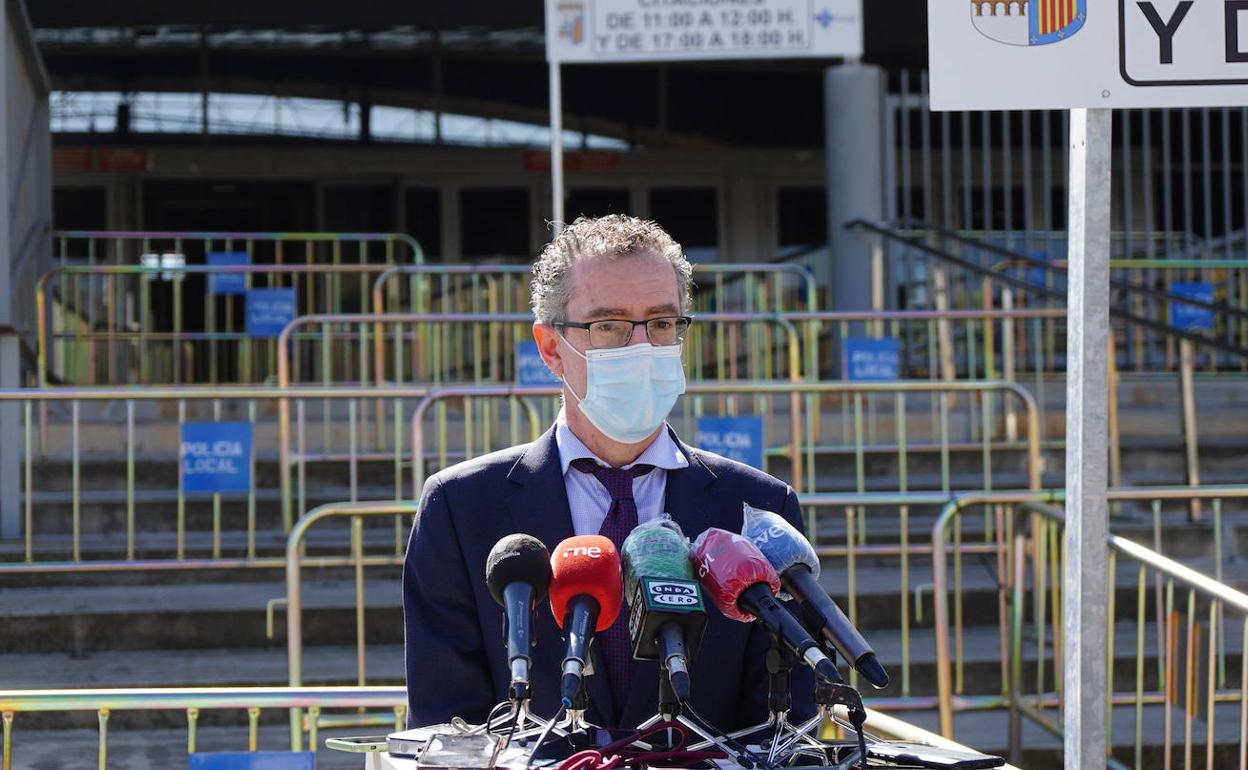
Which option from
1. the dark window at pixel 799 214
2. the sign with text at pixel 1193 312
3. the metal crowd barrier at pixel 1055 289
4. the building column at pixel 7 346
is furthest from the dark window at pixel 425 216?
the sign with text at pixel 1193 312

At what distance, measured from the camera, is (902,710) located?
7516mm

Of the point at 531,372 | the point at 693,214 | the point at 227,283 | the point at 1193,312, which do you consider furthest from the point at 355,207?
the point at 1193,312

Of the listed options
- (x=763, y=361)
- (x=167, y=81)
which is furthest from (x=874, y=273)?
(x=167, y=81)

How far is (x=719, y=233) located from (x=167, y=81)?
6.22 metres

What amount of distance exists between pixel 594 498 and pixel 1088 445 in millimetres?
A: 920

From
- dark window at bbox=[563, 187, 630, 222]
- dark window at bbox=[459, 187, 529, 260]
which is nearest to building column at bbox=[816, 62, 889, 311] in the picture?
dark window at bbox=[563, 187, 630, 222]

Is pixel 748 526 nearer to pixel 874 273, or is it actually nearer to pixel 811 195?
pixel 874 273

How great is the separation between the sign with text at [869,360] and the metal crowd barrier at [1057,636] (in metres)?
3.21

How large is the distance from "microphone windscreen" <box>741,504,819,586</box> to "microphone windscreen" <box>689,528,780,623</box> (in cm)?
5

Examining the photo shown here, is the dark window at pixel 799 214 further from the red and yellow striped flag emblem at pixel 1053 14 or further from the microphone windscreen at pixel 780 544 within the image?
the microphone windscreen at pixel 780 544

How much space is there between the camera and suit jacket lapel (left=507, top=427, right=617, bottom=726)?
9.68ft

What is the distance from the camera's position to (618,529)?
10.1 ft

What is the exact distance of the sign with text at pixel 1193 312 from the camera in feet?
43.5

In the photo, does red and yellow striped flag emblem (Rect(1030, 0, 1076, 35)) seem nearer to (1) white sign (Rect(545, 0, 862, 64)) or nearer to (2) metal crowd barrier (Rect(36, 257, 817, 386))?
(1) white sign (Rect(545, 0, 862, 64))
